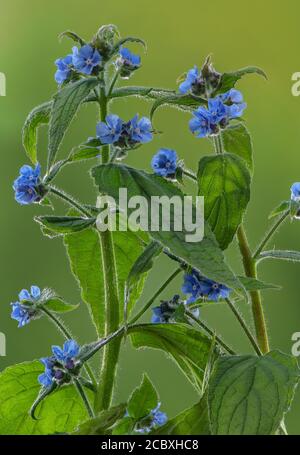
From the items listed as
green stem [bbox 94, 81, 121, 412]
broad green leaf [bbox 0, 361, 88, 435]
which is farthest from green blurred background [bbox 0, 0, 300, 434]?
green stem [bbox 94, 81, 121, 412]

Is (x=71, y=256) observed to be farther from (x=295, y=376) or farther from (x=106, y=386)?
(x=295, y=376)

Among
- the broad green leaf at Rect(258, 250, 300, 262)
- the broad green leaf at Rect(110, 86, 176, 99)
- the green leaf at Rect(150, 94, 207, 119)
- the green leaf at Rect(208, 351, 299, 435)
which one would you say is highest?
the broad green leaf at Rect(110, 86, 176, 99)

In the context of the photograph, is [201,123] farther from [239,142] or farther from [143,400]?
[143,400]

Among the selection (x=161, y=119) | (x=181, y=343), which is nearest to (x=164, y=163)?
(x=181, y=343)

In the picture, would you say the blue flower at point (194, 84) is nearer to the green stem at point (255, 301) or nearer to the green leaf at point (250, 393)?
the green stem at point (255, 301)

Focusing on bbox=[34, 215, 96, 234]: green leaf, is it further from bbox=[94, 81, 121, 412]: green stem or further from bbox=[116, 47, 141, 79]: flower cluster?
bbox=[116, 47, 141, 79]: flower cluster

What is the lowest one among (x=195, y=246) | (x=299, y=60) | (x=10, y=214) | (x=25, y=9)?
(x=195, y=246)

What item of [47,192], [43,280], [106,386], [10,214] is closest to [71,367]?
[106,386]
